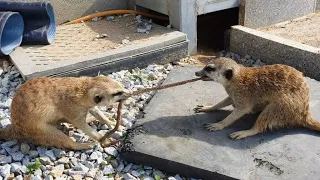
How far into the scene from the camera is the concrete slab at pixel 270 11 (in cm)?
679

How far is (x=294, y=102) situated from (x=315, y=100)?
885 mm

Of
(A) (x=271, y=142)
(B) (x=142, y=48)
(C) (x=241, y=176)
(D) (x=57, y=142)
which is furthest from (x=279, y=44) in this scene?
(D) (x=57, y=142)

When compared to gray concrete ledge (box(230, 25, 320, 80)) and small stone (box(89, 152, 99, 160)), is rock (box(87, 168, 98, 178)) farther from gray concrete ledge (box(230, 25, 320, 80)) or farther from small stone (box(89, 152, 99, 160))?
gray concrete ledge (box(230, 25, 320, 80))

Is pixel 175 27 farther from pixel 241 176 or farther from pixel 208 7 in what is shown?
pixel 241 176

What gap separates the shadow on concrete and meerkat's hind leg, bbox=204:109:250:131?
1.7 inches

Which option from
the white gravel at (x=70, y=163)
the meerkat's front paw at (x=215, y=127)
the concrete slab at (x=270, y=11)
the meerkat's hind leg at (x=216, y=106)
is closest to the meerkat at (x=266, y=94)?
the meerkat's front paw at (x=215, y=127)

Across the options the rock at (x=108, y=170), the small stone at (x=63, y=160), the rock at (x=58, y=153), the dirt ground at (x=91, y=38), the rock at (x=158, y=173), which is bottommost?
the rock at (x=158, y=173)

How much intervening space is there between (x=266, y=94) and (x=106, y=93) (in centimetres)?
151

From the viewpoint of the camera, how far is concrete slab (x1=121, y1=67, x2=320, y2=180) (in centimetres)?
374

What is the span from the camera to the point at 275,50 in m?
6.06

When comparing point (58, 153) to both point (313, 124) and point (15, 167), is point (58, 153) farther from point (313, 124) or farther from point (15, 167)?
point (313, 124)

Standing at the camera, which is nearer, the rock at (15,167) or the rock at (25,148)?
the rock at (15,167)

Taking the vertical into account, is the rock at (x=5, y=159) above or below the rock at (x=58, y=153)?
below

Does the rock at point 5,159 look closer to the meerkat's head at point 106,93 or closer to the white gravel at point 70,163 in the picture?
the white gravel at point 70,163
